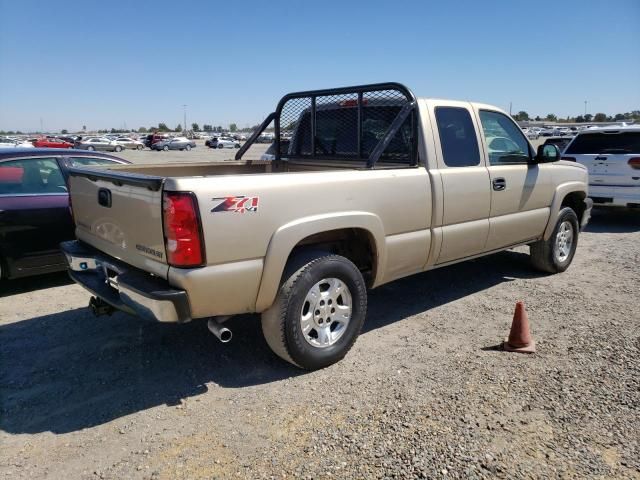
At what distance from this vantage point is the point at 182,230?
2.86 metres

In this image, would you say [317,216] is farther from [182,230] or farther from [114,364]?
[114,364]

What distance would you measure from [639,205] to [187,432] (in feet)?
30.0

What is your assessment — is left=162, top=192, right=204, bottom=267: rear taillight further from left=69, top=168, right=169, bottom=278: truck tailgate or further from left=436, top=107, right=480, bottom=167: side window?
left=436, top=107, right=480, bottom=167: side window

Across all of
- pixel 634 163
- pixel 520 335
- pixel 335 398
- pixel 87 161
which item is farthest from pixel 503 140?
pixel 634 163

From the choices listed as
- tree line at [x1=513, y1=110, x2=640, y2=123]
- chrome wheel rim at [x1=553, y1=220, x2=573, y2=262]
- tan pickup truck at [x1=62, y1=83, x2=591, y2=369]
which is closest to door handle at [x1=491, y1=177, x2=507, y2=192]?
tan pickup truck at [x1=62, y1=83, x2=591, y2=369]

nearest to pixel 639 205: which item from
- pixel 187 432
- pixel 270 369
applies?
pixel 270 369

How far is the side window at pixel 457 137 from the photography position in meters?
4.45

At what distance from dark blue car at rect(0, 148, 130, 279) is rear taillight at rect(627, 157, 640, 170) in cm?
912

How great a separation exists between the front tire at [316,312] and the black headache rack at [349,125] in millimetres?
956

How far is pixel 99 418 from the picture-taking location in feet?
10.1

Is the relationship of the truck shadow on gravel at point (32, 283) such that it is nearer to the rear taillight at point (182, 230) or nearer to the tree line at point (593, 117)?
the rear taillight at point (182, 230)

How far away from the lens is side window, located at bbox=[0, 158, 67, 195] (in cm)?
534

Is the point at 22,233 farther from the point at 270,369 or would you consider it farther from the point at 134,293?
the point at 270,369

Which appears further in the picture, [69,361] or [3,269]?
[3,269]
